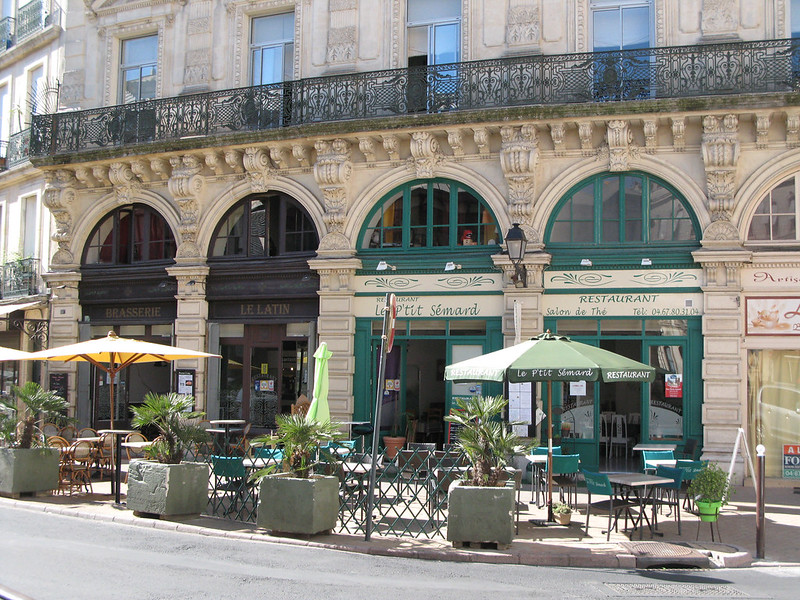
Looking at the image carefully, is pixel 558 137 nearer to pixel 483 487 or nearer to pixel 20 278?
pixel 483 487

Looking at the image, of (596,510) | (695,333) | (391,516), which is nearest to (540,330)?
(695,333)

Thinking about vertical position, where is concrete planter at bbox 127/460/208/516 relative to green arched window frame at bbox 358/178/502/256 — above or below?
below

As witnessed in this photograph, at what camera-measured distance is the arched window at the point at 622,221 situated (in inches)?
575

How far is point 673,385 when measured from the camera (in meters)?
14.4

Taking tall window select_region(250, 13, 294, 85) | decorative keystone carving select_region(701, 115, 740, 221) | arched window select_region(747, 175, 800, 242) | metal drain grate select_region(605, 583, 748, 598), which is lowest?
metal drain grate select_region(605, 583, 748, 598)

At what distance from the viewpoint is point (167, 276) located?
717 inches

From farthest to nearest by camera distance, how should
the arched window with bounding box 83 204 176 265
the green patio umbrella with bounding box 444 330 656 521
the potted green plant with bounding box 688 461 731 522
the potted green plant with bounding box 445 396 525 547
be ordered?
the arched window with bounding box 83 204 176 265 → the potted green plant with bounding box 688 461 731 522 → the green patio umbrella with bounding box 444 330 656 521 → the potted green plant with bounding box 445 396 525 547

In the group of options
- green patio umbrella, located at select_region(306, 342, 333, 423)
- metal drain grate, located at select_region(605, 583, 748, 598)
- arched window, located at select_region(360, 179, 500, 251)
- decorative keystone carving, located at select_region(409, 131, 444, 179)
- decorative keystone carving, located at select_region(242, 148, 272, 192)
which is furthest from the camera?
decorative keystone carving, located at select_region(242, 148, 272, 192)

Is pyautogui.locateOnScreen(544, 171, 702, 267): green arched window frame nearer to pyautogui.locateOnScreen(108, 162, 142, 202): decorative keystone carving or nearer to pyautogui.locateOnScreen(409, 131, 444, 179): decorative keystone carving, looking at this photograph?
pyautogui.locateOnScreen(409, 131, 444, 179): decorative keystone carving

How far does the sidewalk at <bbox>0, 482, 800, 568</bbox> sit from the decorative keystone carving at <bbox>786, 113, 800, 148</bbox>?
20.3 ft

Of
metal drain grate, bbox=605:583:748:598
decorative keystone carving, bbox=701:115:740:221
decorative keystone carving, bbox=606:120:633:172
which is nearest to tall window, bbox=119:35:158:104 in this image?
decorative keystone carving, bbox=606:120:633:172

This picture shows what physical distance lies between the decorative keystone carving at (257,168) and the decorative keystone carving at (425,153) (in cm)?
315

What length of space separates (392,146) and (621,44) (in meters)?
4.68

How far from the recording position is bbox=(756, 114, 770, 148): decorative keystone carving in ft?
45.4
